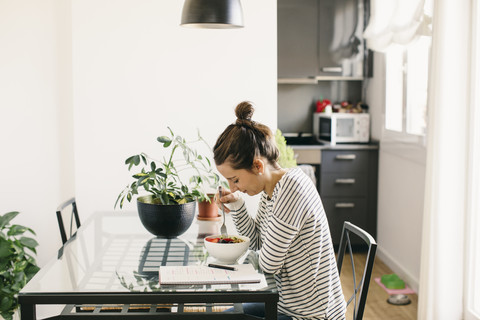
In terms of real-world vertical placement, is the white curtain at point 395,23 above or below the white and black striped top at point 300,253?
above

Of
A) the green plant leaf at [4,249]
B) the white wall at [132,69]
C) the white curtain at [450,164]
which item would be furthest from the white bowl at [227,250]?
the green plant leaf at [4,249]

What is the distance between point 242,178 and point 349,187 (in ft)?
10.0

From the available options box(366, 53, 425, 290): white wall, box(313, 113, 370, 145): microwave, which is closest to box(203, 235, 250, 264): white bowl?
box(366, 53, 425, 290): white wall

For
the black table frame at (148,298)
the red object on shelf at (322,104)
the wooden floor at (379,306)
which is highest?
the red object on shelf at (322,104)

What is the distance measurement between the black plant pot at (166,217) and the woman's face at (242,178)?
33 centimetres

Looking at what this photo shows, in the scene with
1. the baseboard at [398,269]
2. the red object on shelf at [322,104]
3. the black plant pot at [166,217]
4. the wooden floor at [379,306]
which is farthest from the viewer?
the red object on shelf at [322,104]

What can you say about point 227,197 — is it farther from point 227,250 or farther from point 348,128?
point 348,128

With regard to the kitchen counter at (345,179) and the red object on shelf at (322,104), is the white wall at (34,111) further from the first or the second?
the red object on shelf at (322,104)

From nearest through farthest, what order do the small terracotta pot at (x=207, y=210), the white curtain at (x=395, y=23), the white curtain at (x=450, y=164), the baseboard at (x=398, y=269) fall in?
the small terracotta pot at (x=207, y=210), the white curtain at (x=450, y=164), the white curtain at (x=395, y=23), the baseboard at (x=398, y=269)

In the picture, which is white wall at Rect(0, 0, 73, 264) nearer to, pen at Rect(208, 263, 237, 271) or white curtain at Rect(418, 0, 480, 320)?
pen at Rect(208, 263, 237, 271)

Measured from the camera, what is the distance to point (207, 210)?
273cm

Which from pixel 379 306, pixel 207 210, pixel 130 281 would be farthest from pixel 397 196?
pixel 130 281

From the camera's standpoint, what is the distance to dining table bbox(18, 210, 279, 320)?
5.67 ft

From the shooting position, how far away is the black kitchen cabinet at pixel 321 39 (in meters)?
5.12
